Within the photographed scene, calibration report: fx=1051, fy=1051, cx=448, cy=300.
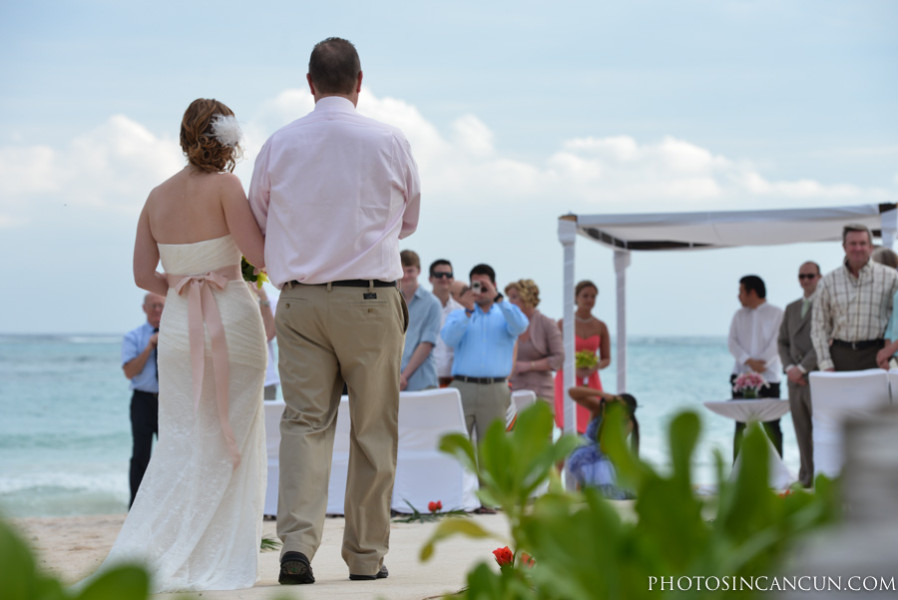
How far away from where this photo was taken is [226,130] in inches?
150

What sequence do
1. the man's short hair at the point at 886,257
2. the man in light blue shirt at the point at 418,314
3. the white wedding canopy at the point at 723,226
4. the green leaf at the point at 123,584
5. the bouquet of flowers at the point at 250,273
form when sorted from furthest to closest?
Result: the white wedding canopy at the point at 723,226 → the man's short hair at the point at 886,257 → the man in light blue shirt at the point at 418,314 → the bouquet of flowers at the point at 250,273 → the green leaf at the point at 123,584

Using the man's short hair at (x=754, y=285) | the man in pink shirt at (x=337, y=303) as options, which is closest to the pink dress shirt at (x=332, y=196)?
the man in pink shirt at (x=337, y=303)

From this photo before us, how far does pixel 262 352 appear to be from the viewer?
3977 mm

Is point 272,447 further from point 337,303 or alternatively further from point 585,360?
point 337,303

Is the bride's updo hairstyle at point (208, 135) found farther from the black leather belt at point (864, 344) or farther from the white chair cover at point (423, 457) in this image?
the black leather belt at point (864, 344)

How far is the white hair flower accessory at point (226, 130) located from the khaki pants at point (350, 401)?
1.95 ft

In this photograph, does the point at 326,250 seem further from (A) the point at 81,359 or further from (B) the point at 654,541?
(A) the point at 81,359

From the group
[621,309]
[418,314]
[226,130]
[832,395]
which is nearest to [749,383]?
[832,395]

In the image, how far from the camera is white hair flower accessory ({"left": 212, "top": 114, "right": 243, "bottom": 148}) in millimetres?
3807

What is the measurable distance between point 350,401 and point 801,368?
19.4 feet

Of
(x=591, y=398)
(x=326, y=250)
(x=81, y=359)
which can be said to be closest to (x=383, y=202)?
(x=326, y=250)

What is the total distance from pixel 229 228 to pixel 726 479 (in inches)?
131

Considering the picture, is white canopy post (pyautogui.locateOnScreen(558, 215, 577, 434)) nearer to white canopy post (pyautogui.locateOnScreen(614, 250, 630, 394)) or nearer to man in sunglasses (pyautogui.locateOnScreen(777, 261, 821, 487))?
man in sunglasses (pyautogui.locateOnScreen(777, 261, 821, 487))

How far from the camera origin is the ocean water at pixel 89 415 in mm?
14289
